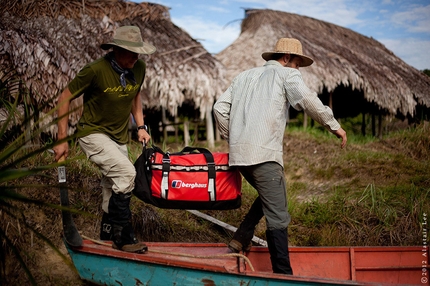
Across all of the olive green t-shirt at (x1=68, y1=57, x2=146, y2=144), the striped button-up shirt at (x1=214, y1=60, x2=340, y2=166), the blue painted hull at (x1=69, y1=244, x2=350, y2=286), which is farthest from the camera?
the olive green t-shirt at (x1=68, y1=57, x2=146, y2=144)

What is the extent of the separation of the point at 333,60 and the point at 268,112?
30.4 ft

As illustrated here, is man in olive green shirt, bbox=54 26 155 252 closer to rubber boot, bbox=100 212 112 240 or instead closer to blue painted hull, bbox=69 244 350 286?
blue painted hull, bbox=69 244 350 286

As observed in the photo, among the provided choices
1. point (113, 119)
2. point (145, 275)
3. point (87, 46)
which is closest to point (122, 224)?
point (145, 275)

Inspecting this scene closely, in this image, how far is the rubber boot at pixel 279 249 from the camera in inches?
134

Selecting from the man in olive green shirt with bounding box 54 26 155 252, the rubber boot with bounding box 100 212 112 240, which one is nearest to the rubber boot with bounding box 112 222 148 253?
the man in olive green shirt with bounding box 54 26 155 252

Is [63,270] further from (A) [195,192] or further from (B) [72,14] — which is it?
(B) [72,14]

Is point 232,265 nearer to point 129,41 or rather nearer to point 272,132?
point 272,132

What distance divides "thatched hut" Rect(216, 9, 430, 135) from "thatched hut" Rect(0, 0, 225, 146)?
1798 millimetres

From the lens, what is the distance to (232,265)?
11.8 ft

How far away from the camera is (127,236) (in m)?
3.58

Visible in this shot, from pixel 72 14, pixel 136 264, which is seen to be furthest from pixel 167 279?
pixel 72 14

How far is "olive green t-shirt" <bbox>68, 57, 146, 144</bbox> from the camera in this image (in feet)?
11.4

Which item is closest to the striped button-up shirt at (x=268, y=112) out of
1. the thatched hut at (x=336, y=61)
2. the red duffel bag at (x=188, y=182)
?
the red duffel bag at (x=188, y=182)

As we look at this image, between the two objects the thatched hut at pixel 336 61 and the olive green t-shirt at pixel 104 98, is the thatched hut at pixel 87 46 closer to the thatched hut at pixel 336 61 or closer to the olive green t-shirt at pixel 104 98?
the thatched hut at pixel 336 61
